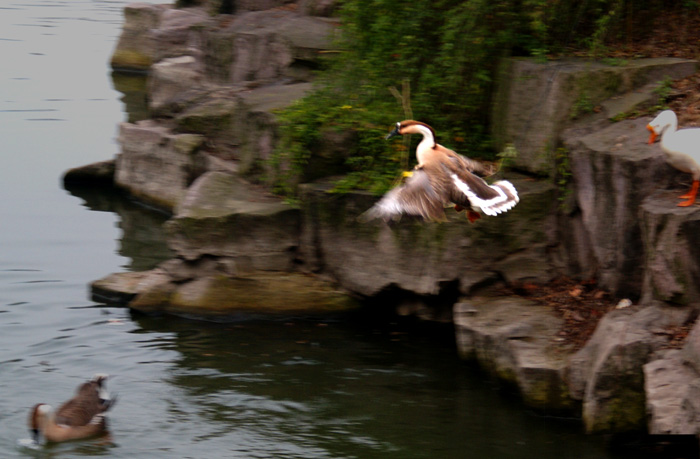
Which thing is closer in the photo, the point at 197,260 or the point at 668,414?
the point at 668,414

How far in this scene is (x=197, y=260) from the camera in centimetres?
1084

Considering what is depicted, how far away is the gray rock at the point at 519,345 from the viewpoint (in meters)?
8.16

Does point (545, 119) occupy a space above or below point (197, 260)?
above

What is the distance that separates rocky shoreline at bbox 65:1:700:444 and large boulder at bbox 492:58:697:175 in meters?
0.01

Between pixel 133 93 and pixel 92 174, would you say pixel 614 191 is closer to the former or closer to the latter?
pixel 92 174

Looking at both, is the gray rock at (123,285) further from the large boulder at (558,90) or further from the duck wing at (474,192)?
the duck wing at (474,192)

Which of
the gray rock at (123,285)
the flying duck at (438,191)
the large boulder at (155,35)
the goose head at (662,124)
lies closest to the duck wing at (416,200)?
the flying duck at (438,191)

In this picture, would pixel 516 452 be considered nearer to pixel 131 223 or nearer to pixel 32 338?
pixel 32 338

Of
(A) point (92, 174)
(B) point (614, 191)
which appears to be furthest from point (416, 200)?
(A) point (92, 174)

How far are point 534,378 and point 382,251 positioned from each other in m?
2.52

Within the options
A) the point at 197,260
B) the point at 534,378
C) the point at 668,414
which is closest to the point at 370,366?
the point at 534,378

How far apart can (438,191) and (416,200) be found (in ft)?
0.93

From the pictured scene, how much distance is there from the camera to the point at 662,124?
8.33 meters

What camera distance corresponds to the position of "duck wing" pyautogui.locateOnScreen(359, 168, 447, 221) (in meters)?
6.87
